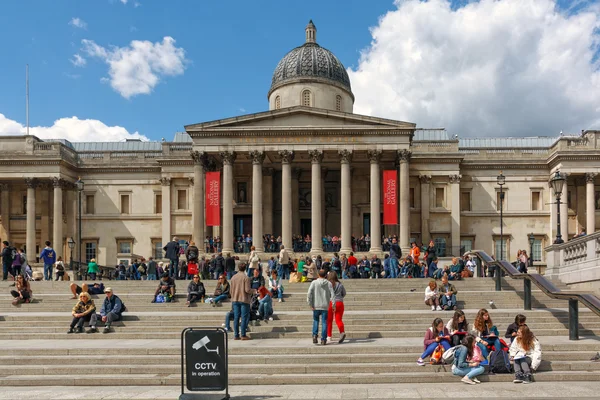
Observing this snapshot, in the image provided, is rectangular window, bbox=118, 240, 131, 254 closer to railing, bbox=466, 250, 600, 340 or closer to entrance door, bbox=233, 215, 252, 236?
entrance door, bbox=233, 215, 252, 236

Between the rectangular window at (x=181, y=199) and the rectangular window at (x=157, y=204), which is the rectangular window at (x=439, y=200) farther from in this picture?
the rectangular window at (x=157, y=204)

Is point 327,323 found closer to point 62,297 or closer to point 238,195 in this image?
point 62,297

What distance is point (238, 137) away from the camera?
38.5 metres

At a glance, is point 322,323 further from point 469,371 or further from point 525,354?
point 525,354

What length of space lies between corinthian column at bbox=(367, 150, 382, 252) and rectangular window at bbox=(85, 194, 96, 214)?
2381cm

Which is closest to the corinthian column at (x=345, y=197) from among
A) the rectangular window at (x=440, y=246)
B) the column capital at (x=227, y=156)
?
the column capital at (x=227, y=156)

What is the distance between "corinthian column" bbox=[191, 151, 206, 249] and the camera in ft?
126

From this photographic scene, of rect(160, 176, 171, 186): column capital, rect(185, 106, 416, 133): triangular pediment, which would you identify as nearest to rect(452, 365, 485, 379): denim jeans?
rect(185, 106, 416, 133): triangular pediment

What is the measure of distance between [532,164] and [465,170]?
5238 mm

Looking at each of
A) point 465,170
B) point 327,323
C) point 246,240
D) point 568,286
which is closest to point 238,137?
point 246,240

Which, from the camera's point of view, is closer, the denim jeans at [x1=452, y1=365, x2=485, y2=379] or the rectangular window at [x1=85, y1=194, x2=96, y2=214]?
Result: the denim jeans at [x1=452, y1=365, x2=485, y2=379]

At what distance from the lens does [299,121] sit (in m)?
38.4

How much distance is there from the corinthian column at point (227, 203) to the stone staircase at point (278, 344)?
642 inches

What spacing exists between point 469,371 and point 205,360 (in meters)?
5.23
